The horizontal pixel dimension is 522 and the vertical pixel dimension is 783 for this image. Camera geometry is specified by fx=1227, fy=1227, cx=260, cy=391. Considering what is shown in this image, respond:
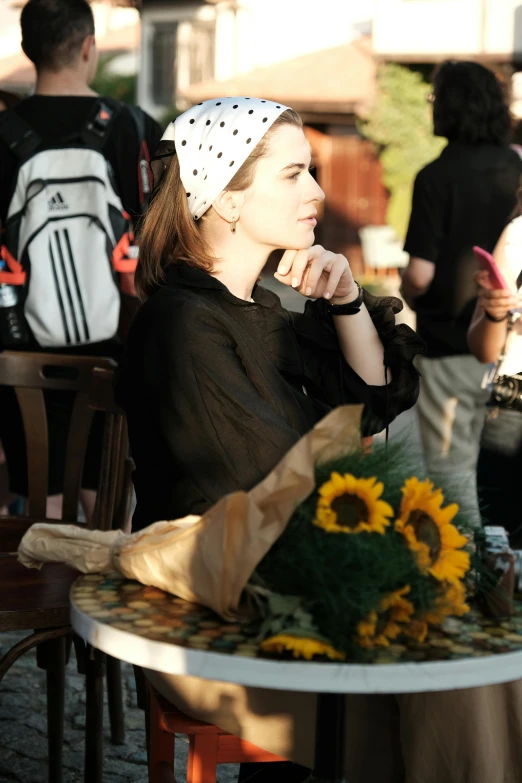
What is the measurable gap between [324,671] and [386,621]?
0.12m

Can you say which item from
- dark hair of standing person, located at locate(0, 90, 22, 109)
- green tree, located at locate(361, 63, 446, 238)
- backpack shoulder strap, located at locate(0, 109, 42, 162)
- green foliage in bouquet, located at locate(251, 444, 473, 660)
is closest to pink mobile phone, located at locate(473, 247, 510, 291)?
backpack shoulder strap, located at locate(0, 109, 42, 162)

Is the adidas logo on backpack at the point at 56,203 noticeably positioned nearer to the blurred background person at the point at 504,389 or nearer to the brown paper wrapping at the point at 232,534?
the blurred background person at the point at 504,389

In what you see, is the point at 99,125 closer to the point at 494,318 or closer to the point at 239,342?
the point at 494,318

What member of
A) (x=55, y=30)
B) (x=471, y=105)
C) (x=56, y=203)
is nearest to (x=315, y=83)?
(x=471, y=105)

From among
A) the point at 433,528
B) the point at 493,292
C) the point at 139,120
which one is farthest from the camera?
the point at 139,120

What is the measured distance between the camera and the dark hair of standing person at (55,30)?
3908 millimetres

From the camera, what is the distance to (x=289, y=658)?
1683mm

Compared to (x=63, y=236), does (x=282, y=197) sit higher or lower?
higher

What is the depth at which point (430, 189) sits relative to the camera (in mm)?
4707

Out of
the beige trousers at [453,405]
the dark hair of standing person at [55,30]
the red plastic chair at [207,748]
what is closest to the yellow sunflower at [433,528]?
the red plastic chair at [207,748]

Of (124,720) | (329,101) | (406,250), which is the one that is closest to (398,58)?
(329,101)

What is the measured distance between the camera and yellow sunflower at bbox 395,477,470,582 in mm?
1746

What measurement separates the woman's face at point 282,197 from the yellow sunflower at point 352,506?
2.85 feet

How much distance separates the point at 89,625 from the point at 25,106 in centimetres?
243
